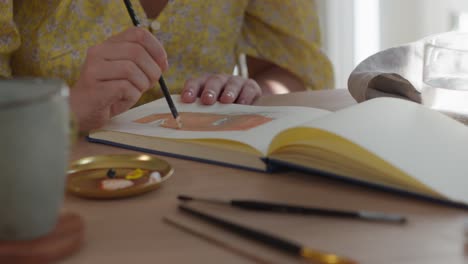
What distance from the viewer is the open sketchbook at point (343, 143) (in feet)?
2.18

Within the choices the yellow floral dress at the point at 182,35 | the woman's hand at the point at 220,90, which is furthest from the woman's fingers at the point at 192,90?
the yellow floral dress at the point at 182,35

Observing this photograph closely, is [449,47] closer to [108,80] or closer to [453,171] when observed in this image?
[453,171]

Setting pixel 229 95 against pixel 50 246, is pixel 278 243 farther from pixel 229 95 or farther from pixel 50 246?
pixel 229 95

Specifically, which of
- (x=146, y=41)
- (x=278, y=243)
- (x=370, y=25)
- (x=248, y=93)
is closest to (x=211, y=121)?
(x=146, y=41)

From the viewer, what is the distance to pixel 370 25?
98.3 inches

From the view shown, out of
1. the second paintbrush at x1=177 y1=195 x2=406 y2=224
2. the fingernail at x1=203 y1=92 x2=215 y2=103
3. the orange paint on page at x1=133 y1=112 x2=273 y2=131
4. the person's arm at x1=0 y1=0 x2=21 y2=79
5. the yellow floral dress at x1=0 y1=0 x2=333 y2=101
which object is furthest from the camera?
the yellow floral dress at x1=0 y1=0 x2=333 y2=101

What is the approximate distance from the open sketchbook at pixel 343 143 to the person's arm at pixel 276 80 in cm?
57

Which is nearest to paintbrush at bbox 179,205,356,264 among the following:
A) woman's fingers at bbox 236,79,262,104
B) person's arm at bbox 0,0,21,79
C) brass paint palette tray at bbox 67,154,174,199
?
brass paint palette tray at bbox 67,154,174,199

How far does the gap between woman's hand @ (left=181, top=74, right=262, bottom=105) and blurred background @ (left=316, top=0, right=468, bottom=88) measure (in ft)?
4.35

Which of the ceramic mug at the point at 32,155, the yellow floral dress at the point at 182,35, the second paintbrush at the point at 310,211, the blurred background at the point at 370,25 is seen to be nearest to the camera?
the ceramic mug at the point at 32,155

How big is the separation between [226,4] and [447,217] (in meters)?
0.97

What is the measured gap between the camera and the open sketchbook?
2.18 feet

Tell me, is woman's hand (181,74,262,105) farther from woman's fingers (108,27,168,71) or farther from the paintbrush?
the paintbrush

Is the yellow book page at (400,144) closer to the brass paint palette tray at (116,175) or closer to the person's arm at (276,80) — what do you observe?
the brass paint palette tray at (116,175)
